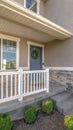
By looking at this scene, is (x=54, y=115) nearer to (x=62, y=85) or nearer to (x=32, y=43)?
(x=62, y=85)

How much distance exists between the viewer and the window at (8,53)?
568 centimetres

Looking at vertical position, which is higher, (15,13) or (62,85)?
(15,13)

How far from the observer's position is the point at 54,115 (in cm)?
384

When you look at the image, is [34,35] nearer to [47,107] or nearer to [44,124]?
[47,107]

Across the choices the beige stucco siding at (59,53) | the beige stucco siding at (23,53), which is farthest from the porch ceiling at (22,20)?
the beige stucco siding at (23,53)

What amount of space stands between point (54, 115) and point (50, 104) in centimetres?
35

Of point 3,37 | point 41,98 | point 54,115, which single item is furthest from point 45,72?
point 3,37

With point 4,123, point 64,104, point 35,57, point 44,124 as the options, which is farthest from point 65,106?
point 35,57

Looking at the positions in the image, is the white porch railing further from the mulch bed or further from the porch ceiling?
the porch ceiling

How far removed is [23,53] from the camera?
6.47 m

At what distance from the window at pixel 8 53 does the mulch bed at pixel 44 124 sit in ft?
9.75

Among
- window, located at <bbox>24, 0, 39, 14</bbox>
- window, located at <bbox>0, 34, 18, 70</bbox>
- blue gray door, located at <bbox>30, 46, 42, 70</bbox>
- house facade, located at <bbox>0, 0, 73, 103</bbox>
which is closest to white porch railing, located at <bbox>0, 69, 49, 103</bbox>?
house facade, located at <bbox>0, 0, 73, 103</bbox>

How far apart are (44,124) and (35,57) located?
4.30 m

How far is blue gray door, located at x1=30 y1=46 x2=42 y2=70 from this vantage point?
23.0 feet
